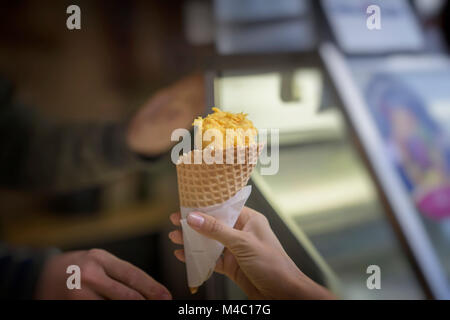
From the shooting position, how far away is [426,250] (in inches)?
43.6

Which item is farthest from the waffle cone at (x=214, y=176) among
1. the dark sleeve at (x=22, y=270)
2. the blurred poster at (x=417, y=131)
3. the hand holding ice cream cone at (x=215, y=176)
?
the blurred poster at (x=417, y=131)

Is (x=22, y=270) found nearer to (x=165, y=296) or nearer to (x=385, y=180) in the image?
(x=165, y=296)

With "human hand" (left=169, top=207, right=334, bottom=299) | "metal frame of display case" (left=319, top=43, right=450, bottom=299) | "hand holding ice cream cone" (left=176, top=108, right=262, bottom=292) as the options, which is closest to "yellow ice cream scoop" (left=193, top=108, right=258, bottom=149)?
"hand holding ice cream cone" (left=176, top=108, right=262, bottom=292)

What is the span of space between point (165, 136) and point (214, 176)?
0.13 m

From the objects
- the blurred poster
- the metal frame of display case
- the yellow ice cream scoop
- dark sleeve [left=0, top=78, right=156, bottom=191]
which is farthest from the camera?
the blurred poster

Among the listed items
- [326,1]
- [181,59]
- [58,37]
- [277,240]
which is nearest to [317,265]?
[277,240]

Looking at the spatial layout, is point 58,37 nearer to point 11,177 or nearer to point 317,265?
point 11,177

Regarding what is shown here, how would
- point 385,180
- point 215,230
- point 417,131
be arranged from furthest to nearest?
point 417,131 < point 385,180 < point 215,230

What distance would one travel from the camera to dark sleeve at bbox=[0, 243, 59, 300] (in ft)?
1.86

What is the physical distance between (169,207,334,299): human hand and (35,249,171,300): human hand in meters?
0.07

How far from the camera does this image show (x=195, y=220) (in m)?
0.52

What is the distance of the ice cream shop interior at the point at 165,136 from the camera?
1.78 ft

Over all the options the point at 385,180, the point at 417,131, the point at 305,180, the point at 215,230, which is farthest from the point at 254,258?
the point at 417,131

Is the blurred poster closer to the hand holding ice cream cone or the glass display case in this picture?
the glass display case
